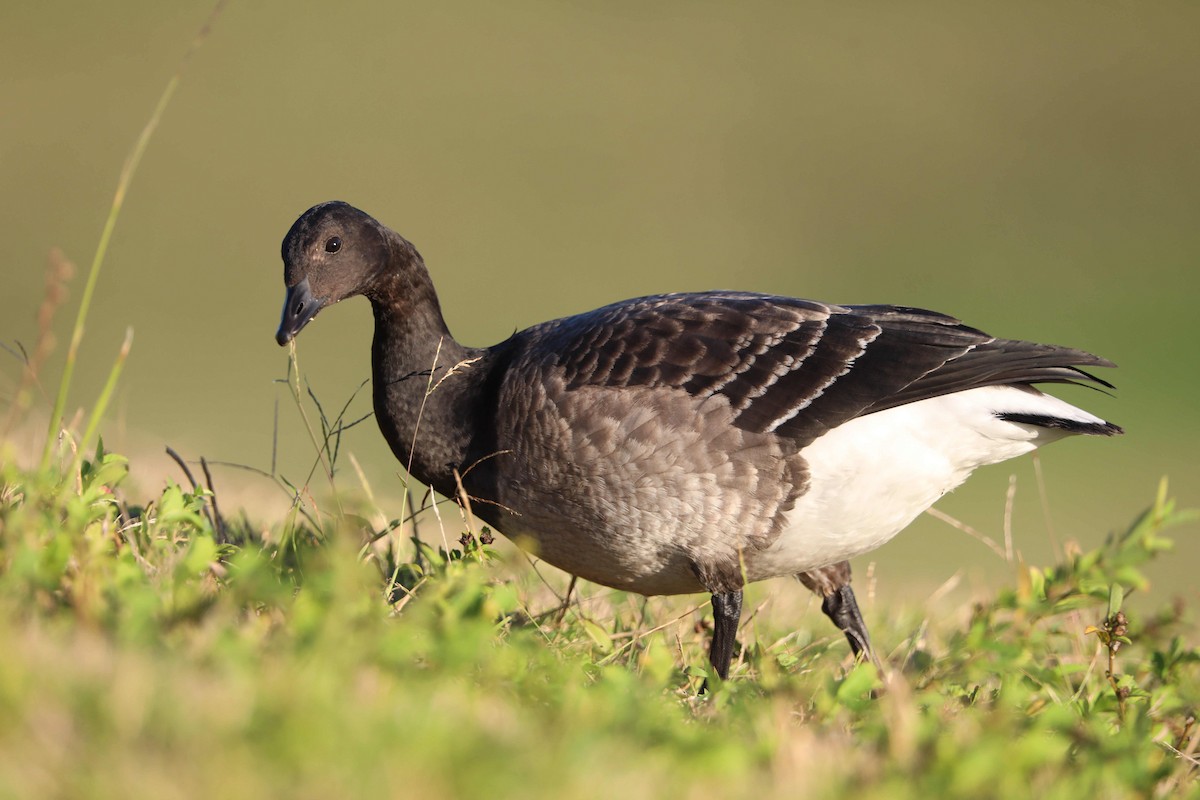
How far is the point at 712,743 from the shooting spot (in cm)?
338

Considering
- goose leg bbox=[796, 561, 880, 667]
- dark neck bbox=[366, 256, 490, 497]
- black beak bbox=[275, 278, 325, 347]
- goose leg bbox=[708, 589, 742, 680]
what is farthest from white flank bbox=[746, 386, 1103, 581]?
black beak bbox=[275, 278, 325, 347]

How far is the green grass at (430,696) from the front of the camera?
9.39 ft

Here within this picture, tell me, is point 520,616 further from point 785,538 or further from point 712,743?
point 712,743

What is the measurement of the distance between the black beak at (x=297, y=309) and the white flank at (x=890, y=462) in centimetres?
274

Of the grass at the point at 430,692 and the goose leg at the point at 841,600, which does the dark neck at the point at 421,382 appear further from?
the goose leg at the point at 841,600

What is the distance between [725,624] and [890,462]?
1268 mm

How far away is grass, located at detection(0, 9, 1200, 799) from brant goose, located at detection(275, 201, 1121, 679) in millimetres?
581

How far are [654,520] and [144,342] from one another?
36.0 m

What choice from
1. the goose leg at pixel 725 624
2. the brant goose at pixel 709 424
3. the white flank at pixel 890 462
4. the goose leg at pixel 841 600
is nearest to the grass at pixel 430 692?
the goose leg at pixel 725 624

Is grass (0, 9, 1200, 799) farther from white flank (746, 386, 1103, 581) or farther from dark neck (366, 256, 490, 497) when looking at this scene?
dark neck (366, 256, 490, 497)

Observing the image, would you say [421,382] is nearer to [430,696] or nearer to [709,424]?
[709,424]

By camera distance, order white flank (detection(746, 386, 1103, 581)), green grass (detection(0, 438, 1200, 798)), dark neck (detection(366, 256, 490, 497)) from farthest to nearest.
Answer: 1. dark neck (detection(366, 256, 490, 497))
2. white flank (detection(746, 386, 1103, 581))
3. green grass (detection(0, 438, 1200, 798))

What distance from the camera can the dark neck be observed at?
693cm

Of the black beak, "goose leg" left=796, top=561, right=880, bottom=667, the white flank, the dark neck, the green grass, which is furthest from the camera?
"goose leg" left=796, top=561, right=880, bottom=667
